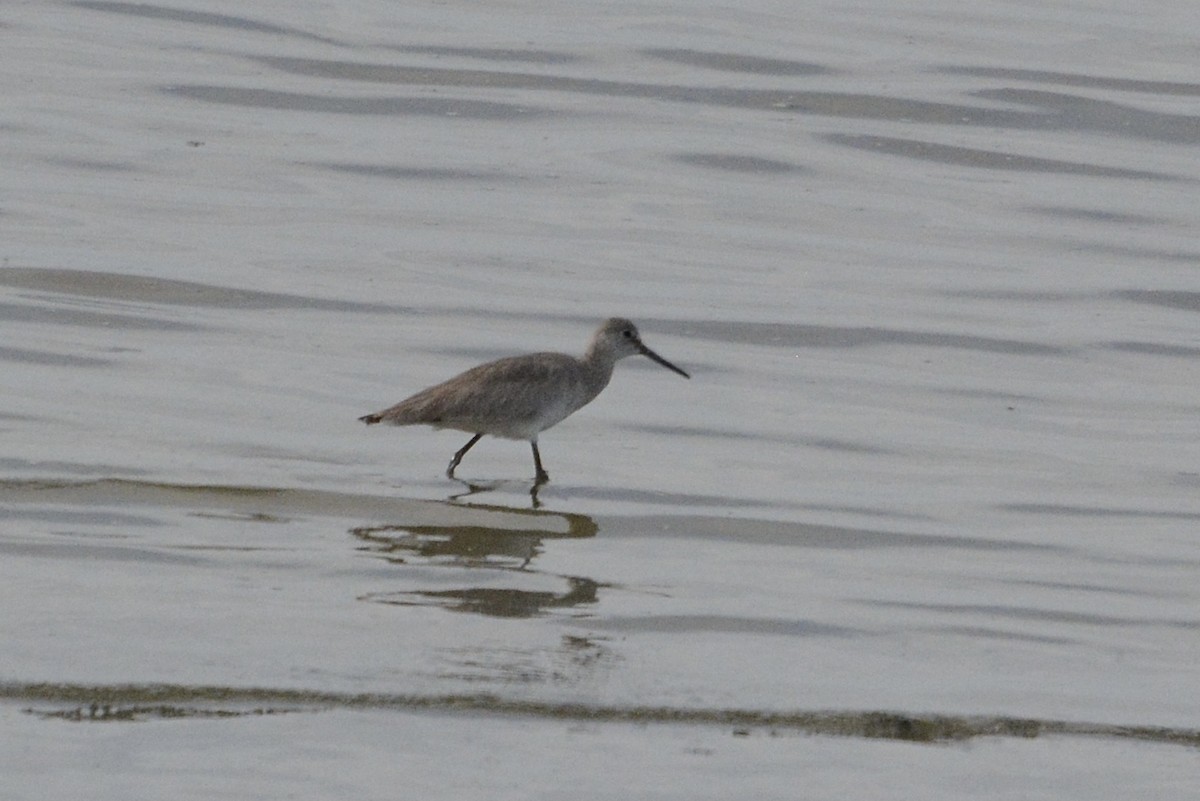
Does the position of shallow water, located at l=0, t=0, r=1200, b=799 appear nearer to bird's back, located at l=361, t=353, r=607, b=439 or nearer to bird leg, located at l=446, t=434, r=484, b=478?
bird leg, located at l=446, t=434, r=484, b=478

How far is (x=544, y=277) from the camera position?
12.7 meters

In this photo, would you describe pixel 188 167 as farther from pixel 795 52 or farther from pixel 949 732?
pixel 949 732

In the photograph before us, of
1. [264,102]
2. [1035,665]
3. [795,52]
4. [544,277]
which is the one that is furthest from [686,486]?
[795,52]

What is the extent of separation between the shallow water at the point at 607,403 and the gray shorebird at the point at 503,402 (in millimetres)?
228

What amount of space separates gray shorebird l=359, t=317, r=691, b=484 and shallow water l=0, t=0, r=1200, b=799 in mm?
228

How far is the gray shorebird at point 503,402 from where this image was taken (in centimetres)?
949

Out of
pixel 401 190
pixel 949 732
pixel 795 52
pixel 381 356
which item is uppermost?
pixel 795 52

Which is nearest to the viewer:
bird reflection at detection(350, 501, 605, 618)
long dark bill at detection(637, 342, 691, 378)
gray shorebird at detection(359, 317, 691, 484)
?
bird reflection at detection(350, 501, 605, 618)

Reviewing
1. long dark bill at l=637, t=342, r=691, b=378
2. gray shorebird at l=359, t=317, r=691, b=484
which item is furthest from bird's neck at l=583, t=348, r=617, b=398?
long dark bill at l=637, t=342, r=691, b=378

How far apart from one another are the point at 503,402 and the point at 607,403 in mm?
1427

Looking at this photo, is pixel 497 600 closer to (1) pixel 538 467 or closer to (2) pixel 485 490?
(2) pixel 485 490

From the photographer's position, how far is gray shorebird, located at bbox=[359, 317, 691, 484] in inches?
373

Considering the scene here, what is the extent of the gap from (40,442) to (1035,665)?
14.2ft

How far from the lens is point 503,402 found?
9570mm
